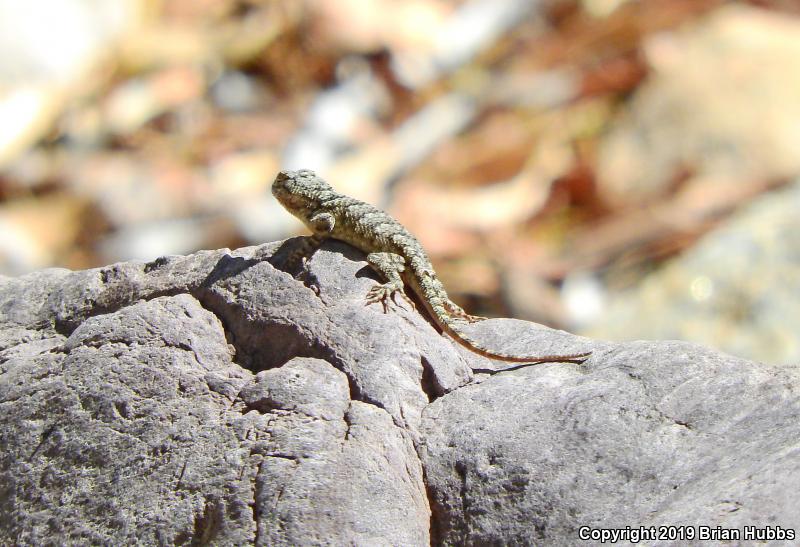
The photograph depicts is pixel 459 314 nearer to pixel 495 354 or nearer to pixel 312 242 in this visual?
pixel 495 354

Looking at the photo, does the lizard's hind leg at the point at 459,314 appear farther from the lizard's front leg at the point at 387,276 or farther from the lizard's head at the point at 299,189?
the lizard's head at the point at 299,189

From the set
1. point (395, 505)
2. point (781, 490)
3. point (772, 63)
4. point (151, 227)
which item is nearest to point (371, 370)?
point (395, 505)

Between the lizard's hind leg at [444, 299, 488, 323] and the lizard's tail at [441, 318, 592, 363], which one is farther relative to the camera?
the lizard's hind leg at [444, 299, 488, 323]

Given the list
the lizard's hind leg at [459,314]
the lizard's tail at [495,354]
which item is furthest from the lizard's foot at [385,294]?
the lizard's tail at [495,354]

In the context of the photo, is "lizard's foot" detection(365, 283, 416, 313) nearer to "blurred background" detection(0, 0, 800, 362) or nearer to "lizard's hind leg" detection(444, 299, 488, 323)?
"lizard's hind leg" detection(444, 299, 488, 323)

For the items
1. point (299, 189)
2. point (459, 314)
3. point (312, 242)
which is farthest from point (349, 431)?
point (299, 189)

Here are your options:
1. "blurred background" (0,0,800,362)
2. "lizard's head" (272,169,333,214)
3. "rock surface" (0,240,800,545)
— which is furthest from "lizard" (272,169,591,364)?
"blurred background" (0,0,800,362)

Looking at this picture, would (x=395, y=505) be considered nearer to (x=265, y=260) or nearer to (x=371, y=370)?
(x=371, y=370)
